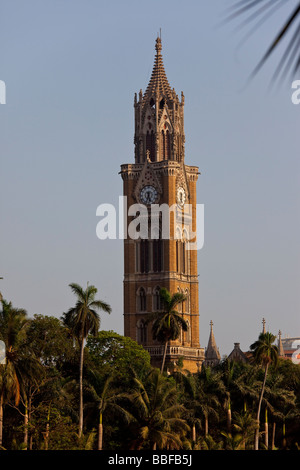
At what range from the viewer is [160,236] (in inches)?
A: 7318

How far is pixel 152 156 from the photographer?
634ft

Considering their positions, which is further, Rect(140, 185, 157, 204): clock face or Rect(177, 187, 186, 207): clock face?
Rect(177, 187, 186, 207): clock face

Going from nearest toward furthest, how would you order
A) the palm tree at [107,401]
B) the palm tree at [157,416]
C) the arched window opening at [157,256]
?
1. the palm tree at [157,416]
2. the palm tree at [107,401]
3. the arched window opening at [157,256]

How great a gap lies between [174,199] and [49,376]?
8336 centimetres

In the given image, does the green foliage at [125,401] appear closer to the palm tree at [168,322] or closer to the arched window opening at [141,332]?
the palm tree at [168,322]

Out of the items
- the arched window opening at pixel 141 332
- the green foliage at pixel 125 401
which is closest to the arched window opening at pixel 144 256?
the arched window opening at pixel 141 332

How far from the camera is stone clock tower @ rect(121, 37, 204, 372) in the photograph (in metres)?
185

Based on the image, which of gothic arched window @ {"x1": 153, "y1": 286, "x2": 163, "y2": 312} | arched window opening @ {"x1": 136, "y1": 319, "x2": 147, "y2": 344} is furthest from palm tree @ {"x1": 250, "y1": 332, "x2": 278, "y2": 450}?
gothic arched window @ {"x1": 153, "y1": 286, "x2": 163, "y2": 312}

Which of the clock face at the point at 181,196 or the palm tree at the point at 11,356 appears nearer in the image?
the palm tree at the point at 11,356

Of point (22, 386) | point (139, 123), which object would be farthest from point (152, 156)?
point (22, 386)

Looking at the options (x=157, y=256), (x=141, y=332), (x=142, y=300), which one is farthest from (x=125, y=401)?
(x=157, y=256)

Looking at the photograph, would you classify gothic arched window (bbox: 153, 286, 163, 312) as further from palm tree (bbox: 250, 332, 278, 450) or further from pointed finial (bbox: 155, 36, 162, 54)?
palm tree (bbox: 250, 332, 278, 450)

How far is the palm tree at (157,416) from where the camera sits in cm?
9506
